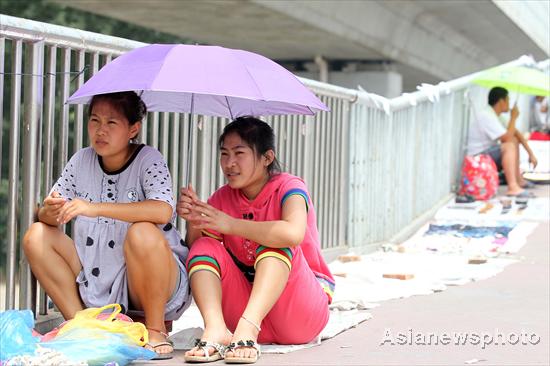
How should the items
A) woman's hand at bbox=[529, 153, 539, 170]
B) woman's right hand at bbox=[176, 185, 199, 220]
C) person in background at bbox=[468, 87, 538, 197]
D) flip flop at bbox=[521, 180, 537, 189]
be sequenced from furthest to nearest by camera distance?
flip flop at bbox=[521, 180, 537, 189] → woman's hand at bbox=[529, 153, 539, 170] → person in background at bbox=[468, 87, 538, 197] → woman's right hand at bbox=[176, 185, 199, 220]

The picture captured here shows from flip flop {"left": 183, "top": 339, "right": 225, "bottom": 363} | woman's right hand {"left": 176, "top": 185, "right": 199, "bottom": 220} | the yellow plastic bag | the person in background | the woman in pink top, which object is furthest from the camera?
the person in background

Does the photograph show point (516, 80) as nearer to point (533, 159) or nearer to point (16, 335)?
point (533, 159)

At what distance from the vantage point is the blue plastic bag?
15.9ft

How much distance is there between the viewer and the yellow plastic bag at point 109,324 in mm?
5113

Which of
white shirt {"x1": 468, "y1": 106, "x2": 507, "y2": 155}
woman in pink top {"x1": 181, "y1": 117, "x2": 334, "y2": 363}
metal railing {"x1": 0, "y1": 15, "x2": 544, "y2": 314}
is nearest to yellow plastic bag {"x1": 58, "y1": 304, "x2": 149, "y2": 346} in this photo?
woman in pink top {"x1": 181, "y1": 117, "x2": 334, "y2": 363}

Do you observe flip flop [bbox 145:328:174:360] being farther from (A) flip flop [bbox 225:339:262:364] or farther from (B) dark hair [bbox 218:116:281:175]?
(B) dark hair [bbox 218:116:281:175]

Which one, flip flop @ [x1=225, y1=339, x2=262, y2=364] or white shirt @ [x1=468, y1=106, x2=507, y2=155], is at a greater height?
white shirt @ [x1=468, y1=106, x2=507, y2=155]

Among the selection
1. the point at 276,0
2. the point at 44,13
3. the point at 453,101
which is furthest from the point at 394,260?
the point at 44,13

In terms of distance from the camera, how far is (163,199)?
5.52 metres

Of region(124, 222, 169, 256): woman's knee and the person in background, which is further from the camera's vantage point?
the person in background

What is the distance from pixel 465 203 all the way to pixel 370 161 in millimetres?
2658

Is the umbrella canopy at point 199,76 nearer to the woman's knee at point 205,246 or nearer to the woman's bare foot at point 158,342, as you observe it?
the woman's knee at point 205,246

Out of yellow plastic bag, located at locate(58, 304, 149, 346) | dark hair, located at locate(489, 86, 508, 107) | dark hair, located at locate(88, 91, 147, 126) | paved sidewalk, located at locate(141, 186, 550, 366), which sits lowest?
paved sidewalk, located at locate(141, 186, 550, 366)

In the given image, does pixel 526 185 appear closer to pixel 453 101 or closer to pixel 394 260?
pixel 453 101
